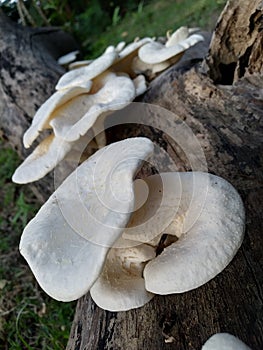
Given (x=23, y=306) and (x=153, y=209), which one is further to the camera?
(x=23, y=306)

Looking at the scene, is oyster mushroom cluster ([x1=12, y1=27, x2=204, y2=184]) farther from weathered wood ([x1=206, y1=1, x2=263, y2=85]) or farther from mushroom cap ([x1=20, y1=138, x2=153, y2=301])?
mushroom cap ([x1=20, y1=138, x2=153, y2=301])

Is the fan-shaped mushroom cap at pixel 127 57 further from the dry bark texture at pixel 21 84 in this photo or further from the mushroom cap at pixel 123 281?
the mushroom cap at pixel 123 281

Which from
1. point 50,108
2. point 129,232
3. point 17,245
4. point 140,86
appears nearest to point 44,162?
point 50,108

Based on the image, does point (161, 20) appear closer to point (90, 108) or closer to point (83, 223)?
point (90, 108)

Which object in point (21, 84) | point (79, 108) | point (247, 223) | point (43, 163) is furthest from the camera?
point (21, 84)

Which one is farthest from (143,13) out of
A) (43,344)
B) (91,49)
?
(43,344)

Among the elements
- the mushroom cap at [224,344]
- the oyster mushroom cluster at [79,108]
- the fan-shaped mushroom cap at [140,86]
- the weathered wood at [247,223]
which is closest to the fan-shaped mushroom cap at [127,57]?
the oyster mushroom cluster at [79,108]

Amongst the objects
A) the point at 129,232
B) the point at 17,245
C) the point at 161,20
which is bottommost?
the point at 17,245
